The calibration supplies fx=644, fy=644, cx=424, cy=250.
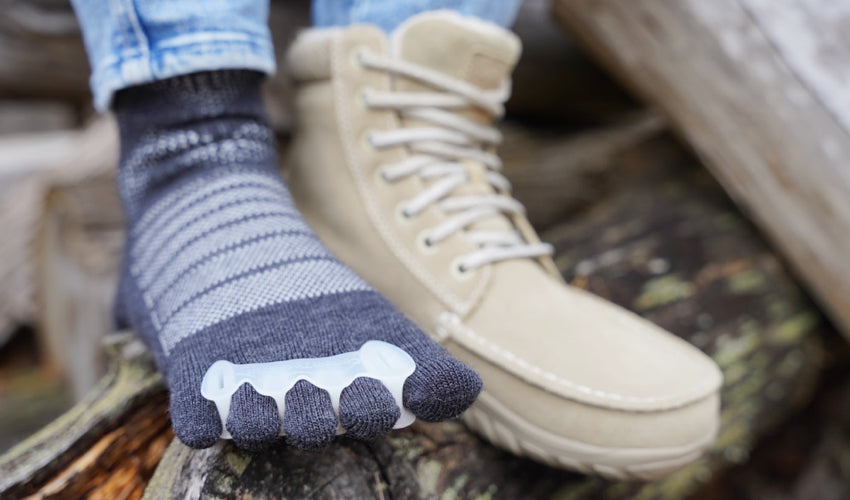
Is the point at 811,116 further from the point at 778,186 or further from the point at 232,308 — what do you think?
the point at 232,308

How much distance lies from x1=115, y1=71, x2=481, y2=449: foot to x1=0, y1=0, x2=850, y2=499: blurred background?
0.62ft

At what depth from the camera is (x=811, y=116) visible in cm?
92

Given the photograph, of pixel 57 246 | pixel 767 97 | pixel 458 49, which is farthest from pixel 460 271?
pixel 57 246

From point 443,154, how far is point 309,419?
0.38m

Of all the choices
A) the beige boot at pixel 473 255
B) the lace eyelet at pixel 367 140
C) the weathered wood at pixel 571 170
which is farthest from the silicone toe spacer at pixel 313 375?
the weathered wood at pixel 571 170

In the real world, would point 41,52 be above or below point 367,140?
below

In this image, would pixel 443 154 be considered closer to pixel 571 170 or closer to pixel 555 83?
pixel 571 170

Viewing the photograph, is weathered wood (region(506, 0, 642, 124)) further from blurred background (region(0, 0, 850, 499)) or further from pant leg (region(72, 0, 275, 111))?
pant leg (region(72, 0, 275, 111))

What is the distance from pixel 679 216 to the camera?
1.17 metres

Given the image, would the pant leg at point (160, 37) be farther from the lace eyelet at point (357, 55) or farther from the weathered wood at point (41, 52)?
the weathered wood at point (41, 52)

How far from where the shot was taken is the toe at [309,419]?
445 mm

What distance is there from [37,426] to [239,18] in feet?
3.26

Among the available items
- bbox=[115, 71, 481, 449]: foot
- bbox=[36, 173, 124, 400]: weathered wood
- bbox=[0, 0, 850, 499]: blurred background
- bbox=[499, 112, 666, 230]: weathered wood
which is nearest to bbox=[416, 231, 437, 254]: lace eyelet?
bbox=[115, 71, 481, 449]: foot

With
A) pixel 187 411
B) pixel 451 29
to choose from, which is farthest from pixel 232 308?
pixel 451 29
